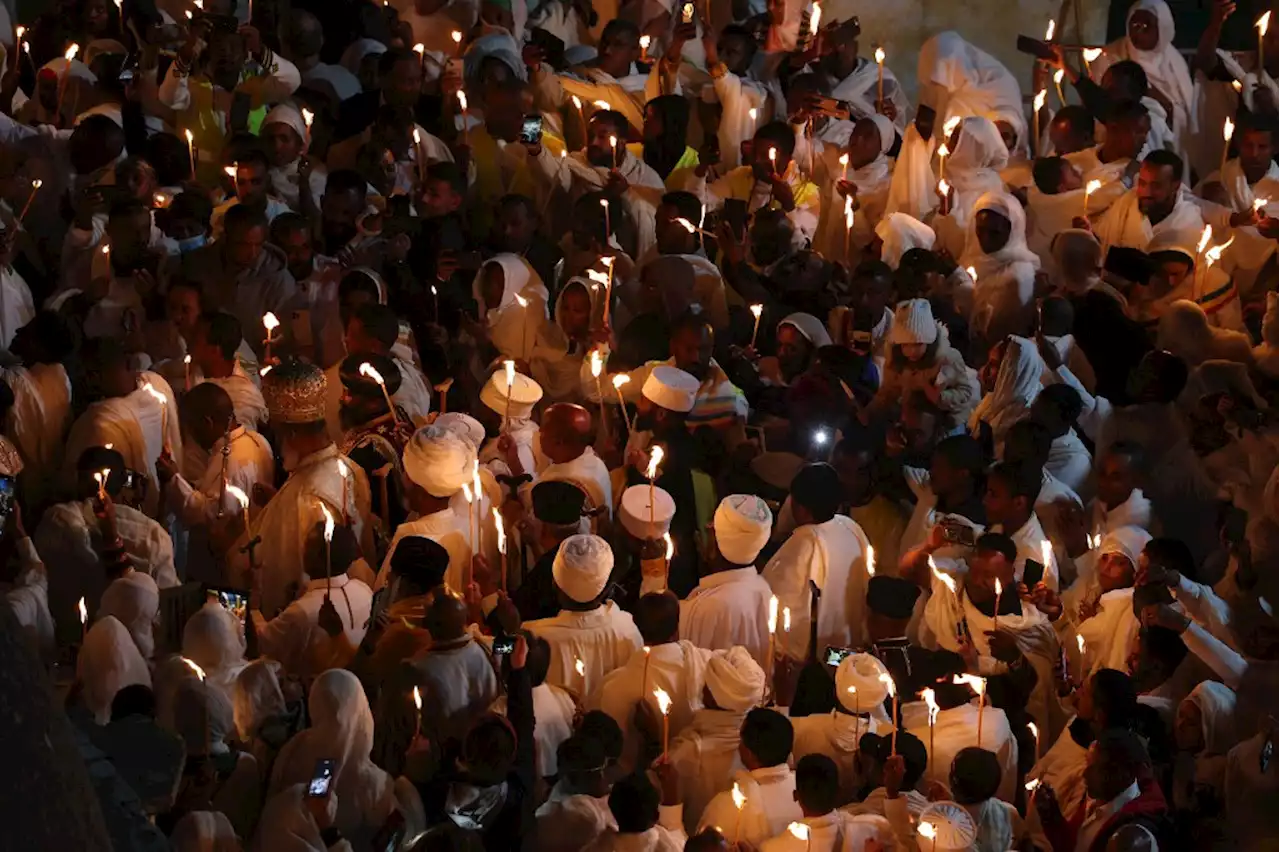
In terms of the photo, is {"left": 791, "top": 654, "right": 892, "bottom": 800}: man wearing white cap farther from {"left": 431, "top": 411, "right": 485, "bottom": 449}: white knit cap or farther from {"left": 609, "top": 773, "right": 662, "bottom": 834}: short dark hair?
{"left": 431, "top": 411, "right": 485, "bottom": 449}: white knit cap

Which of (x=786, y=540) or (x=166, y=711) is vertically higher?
(x=166, y=711)

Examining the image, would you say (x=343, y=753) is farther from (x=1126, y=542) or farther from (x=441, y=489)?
(x=1126, y=542)

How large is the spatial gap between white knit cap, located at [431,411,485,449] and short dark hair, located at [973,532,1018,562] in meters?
2.26

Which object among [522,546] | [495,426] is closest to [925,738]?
[522,546]

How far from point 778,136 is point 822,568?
4.05 meters

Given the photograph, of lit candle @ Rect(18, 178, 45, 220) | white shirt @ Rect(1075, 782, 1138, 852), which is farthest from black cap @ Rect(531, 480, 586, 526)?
lit candle @ Rect(18, 178, 45, 220)

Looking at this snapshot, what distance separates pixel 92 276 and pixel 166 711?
4.22 meters

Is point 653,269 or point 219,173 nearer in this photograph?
point 653,269

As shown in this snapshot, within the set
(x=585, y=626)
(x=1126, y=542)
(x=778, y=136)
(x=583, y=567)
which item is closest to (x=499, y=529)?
(x=583, y=567)

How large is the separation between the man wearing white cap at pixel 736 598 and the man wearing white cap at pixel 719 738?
86 cm

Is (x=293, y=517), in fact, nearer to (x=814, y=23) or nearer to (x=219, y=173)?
(x=219, y=173)

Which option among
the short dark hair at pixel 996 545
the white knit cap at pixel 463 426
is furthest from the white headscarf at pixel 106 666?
the short dark hair at pixel 996 545

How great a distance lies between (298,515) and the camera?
975 centimetres

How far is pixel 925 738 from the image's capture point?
8898 mm
